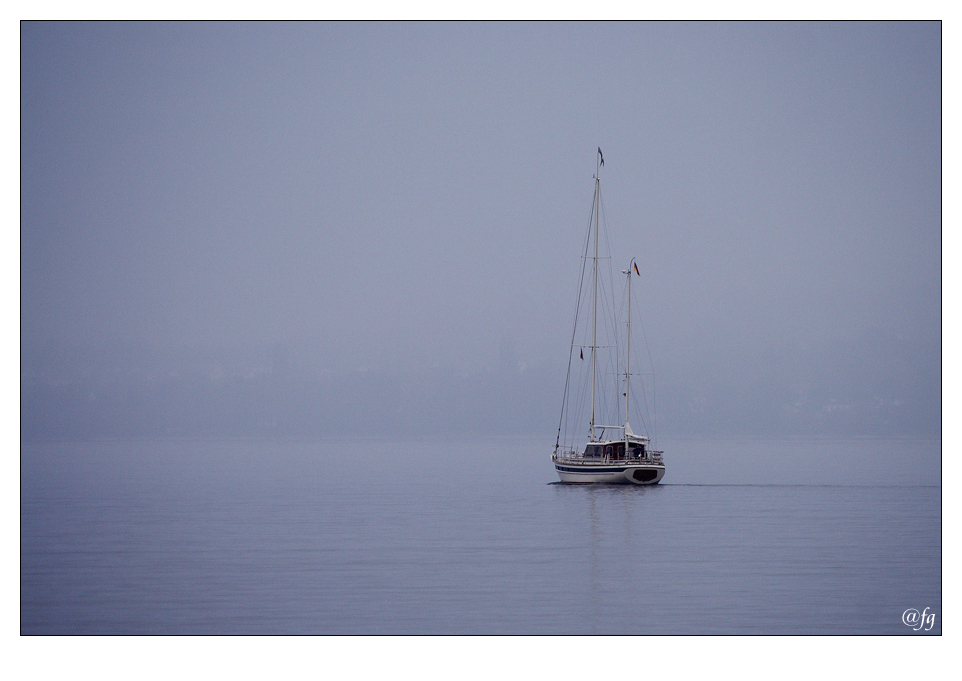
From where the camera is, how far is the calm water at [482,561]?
22.1 metres

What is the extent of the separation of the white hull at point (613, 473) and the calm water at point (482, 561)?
0.85m

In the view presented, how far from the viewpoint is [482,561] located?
2981 centimetres

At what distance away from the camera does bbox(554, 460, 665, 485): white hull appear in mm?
54969

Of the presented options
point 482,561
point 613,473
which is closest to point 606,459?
point 613,473

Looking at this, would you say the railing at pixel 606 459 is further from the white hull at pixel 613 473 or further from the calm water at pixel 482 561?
the calm water at pixel 482 561

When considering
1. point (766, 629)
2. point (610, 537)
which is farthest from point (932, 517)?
point (766, 629)

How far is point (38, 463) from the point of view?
8969 centimetres

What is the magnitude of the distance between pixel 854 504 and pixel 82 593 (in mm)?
36084

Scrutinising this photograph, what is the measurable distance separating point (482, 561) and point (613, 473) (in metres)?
26.3
